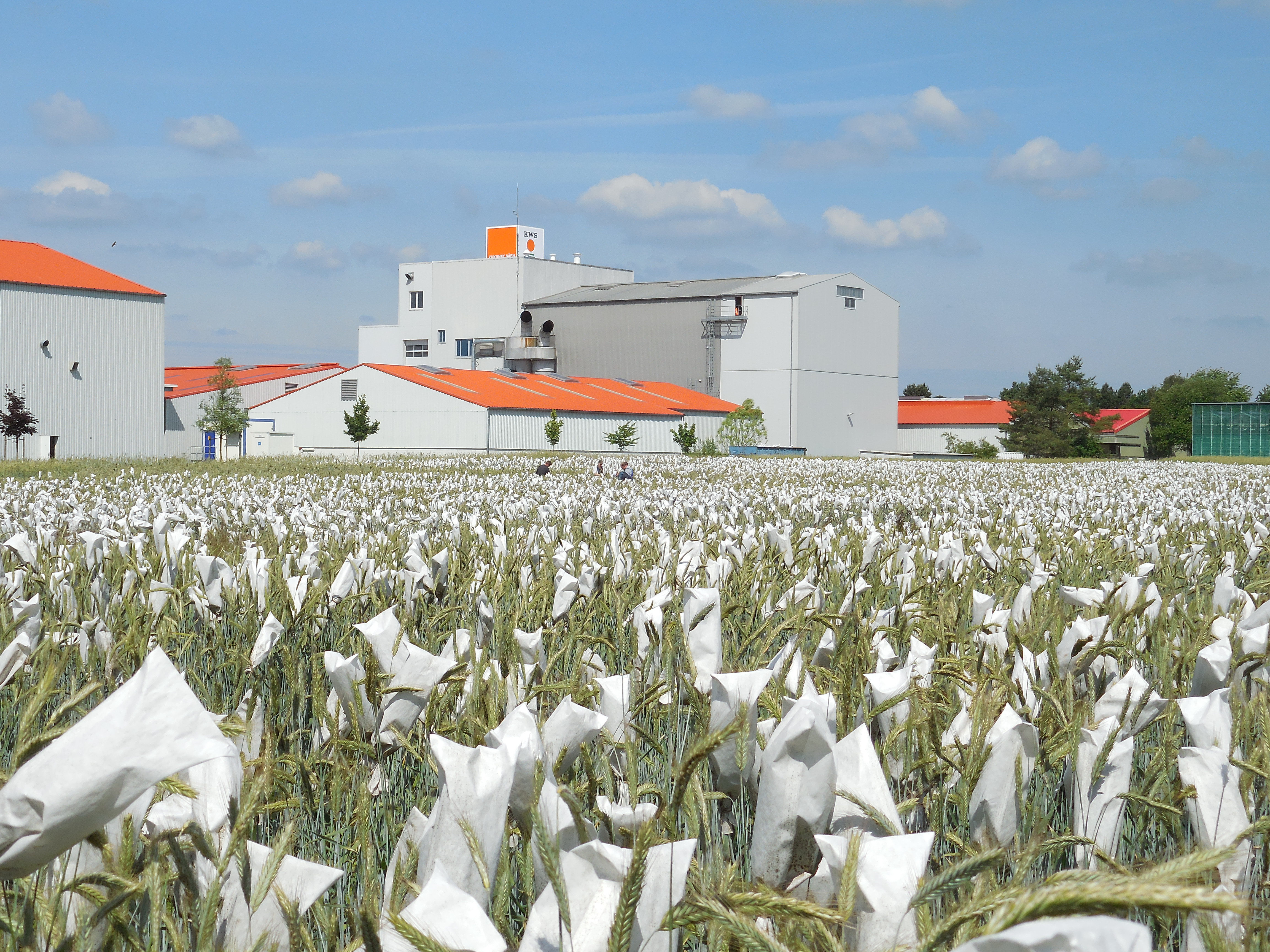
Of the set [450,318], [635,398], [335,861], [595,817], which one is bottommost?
[335,861]

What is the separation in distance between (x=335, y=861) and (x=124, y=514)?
22.0ft

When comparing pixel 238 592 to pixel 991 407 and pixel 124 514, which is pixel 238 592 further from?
pixel 991 407

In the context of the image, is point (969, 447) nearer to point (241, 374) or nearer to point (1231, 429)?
point (1231, 429)

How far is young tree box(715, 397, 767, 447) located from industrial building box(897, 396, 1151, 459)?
19.1 m

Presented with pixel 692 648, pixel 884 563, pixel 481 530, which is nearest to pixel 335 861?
pixel 692 648

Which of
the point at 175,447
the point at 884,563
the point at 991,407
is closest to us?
the point at 884,563

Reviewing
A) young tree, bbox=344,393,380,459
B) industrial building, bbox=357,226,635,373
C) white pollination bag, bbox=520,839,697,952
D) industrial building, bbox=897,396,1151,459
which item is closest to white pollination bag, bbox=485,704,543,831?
white pollination bag, bbox=520,839,697,952

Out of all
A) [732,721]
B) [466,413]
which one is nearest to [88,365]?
[466,413]

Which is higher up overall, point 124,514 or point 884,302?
point 884,302

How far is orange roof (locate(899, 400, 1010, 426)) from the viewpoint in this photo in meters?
81.0

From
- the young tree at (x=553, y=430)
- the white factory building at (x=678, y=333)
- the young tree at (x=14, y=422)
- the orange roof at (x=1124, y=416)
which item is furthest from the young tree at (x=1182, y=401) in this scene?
the young tree at (x=14, y=422)

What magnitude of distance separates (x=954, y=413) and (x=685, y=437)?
3294 cm

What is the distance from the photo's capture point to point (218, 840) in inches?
55.5

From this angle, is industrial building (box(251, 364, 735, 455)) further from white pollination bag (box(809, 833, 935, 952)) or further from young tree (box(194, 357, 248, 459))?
white pollination bag (box(809, 833, 935, 952))
